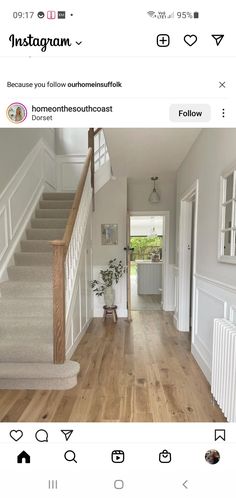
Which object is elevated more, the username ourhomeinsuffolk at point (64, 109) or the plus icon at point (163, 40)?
the plus icon at point (163, 40)

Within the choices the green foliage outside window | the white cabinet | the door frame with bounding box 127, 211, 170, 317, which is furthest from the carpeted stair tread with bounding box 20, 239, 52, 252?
the green foliage outside window

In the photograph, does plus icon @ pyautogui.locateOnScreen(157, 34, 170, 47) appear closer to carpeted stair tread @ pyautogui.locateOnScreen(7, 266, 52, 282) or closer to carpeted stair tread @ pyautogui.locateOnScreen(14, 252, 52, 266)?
carpeted stair tread @ pyautogui.locateOnScreen(7, 266, 52, 282)

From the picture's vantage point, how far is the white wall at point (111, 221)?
12.6ft

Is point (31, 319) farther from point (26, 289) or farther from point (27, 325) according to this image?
point (26, 289)

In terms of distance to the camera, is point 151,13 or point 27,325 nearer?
point 151,13

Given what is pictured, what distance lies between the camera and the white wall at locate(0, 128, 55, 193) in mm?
2711

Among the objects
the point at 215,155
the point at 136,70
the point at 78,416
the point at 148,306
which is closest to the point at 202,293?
the point at 215,155

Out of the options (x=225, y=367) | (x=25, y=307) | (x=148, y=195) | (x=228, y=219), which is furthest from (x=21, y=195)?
(x=225, y=367)

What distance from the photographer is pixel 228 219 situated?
1.74 m

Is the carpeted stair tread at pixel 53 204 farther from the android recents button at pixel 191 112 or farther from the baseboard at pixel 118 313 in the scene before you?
the android recents button at pixel 191 112
